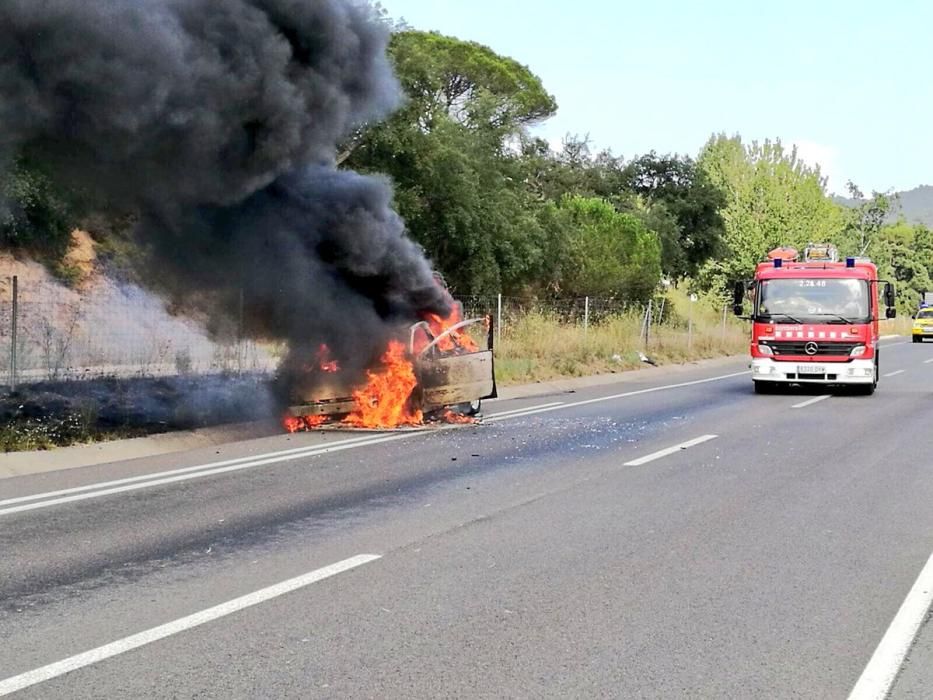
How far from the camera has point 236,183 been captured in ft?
39.9

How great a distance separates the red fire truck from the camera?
58.7 feet

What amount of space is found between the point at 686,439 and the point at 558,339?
12.0 m

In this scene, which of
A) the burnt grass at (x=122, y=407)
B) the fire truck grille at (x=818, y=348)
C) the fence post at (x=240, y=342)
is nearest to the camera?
the burnt grass at (x=122, y=407)

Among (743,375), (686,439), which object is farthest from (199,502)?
(743,375)

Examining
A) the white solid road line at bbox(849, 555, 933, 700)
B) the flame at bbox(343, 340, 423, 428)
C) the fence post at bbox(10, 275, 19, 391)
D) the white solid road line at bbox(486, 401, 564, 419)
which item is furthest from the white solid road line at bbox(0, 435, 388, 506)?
the white solid road line at bbox(849, 555, 933, 700)

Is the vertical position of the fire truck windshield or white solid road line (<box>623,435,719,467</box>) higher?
the fire truck windshield

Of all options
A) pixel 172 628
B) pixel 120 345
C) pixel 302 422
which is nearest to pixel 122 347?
pixel 120 345

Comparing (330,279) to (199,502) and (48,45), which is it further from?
(199,502)

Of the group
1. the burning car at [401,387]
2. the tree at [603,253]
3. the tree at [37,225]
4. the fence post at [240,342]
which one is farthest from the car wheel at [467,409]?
the tree at [603,253]

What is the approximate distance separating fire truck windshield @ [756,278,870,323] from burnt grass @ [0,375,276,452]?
9.33 metres

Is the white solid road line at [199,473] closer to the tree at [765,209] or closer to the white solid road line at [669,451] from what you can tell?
the white solid road line at [669,451]

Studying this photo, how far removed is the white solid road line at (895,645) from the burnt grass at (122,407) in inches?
326

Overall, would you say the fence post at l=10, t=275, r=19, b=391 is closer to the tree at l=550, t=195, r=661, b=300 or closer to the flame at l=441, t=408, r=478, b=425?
the flame at l=441, t=408, r=478, b=425

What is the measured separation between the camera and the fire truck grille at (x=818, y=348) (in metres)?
17.9
